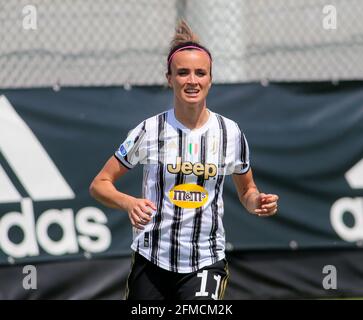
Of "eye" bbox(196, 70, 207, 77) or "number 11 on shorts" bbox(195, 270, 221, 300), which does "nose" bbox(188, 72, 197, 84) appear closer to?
"eye" bbox(196, 70, 207, 77)

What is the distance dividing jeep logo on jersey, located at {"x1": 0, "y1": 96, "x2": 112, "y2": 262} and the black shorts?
2428 millimetres

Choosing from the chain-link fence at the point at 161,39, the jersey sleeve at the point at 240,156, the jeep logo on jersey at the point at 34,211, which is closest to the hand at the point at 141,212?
the jersey sleeve at the point at 240,156

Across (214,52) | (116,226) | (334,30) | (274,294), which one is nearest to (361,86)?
(334,30)

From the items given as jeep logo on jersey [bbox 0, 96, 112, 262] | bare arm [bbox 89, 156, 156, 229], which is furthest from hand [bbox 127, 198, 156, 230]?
jeep logo on jersey [bbox 0, 96, 112, 262]

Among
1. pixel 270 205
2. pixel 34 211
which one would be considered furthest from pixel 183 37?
pixel 34 211

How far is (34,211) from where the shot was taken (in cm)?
739

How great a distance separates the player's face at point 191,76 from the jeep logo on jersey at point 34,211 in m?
2.65

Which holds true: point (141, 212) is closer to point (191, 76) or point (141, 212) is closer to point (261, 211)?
point (261, 211)

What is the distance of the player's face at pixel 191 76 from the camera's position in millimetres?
4934

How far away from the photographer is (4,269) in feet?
24.3

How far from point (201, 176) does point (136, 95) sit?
2.69 meters

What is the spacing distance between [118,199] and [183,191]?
1.17 feet

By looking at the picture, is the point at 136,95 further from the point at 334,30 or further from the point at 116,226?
the point at 334,30

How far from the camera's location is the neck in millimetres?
5023
